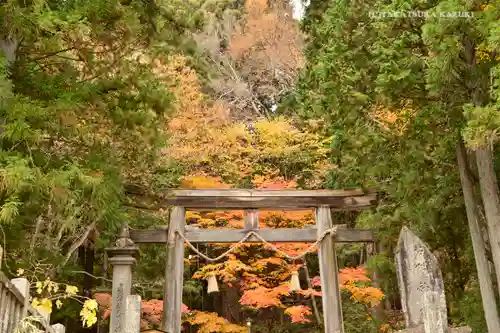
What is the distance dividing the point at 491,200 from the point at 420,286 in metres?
3.58

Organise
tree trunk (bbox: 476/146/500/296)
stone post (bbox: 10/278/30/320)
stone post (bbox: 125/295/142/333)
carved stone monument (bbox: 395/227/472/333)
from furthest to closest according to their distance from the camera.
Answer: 1. tree trunk (bbox: 476/146/500/296)
2. stone post (bbox: 125/295/142/333)
3. stone post (bbox: 10/278/30/320)
4. carved stone monument (bbox: 395/227/472/333)

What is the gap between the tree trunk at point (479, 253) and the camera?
7383mm

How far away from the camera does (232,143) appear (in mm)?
15391

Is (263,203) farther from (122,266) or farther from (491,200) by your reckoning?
(491,200)

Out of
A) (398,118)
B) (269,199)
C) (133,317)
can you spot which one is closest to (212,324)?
(269,199)

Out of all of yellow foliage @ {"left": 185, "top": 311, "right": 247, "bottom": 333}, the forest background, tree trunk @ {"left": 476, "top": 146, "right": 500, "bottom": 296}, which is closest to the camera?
the forest background

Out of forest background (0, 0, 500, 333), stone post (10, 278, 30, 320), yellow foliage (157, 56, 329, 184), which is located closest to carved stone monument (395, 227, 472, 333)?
forest background (0, 0, 500, 333)

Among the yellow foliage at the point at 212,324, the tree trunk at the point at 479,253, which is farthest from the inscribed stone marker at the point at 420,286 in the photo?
the yellow foliage at the point at 212,324

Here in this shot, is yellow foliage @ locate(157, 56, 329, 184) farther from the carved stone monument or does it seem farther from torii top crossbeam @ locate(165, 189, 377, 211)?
the carved stone monument

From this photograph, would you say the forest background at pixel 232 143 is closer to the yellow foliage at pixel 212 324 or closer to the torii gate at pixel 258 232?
the yellow foliage at pixel 212 324

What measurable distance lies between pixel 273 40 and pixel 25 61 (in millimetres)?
15613

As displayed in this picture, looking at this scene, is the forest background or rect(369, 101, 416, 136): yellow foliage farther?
rect(369, 101, 416, 136): yellow foliage

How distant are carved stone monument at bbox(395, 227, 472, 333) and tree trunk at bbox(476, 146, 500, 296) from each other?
10.4 ft

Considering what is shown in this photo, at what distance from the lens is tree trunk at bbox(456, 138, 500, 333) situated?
24.2 feet
